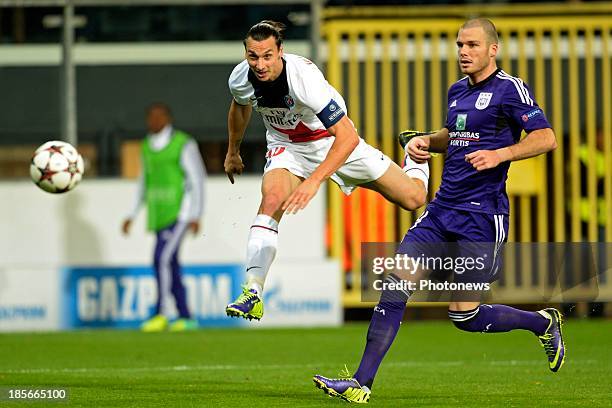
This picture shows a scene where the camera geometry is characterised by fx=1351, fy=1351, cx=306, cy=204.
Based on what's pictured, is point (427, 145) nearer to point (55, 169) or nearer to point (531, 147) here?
Answer: point (531, 147)

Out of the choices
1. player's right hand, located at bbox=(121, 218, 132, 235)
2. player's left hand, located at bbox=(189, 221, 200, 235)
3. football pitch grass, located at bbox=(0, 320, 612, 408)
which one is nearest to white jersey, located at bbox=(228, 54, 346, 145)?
football pitch grass, located at bbox=(0, 320, 612, 408)

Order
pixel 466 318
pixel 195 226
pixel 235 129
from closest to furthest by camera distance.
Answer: pixel 466 318 → pixel 235 129 → pixel 195 226

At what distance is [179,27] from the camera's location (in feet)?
50.2

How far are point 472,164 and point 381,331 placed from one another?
3.40ft

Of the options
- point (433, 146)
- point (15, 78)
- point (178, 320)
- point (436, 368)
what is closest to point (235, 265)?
point (178, 320)

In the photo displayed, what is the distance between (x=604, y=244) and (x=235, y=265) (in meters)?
4.22

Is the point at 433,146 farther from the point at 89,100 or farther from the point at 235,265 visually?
the point at 89,100

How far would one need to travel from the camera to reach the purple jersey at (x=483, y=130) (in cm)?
764

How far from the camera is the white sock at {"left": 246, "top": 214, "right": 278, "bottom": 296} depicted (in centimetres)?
789

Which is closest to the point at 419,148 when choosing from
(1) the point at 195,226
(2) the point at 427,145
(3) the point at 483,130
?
(2) the point at 427,145

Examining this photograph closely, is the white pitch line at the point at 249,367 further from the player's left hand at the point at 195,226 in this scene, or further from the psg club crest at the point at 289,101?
the player's left hand at the point at 195,226

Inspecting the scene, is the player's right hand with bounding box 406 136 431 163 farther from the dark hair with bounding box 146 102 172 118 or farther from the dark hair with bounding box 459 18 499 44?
the dark hair with bounding box 146 102 172 118

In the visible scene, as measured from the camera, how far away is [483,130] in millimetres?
7707

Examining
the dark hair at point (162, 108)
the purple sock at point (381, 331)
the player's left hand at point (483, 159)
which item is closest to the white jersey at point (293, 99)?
the player's left hand at point (483, 159)
